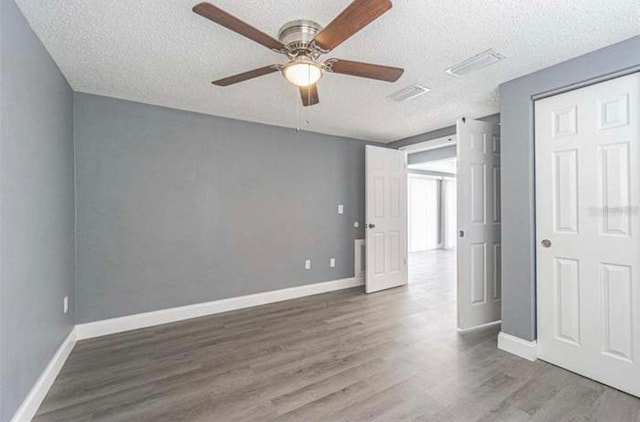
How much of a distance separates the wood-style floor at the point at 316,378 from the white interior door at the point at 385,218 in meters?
1.23

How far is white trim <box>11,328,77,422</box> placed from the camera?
1.70m

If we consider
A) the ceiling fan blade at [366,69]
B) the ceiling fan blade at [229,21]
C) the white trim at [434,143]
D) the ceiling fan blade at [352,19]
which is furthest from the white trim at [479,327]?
the ceiling fan blade at [229,21]

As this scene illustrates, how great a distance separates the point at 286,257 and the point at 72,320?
2.27 metres

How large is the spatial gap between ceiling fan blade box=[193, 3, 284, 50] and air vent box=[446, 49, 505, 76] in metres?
1.52

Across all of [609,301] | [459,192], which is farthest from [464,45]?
[609,301]

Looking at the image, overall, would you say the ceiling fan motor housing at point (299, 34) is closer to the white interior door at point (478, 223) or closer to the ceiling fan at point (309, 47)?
the ceiling fan at point (309, 47)

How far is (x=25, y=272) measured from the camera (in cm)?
178

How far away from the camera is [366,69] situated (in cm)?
181

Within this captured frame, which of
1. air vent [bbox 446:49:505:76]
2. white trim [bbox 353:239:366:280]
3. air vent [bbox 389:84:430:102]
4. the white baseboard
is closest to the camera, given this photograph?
air vent [bbox 446:49:505:76]

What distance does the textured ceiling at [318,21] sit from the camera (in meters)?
1.69

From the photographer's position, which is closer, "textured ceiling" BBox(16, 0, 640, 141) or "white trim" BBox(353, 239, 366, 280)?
"textured ceiling" BBox(16, 0, 640, 141)

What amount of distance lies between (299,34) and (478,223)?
8.08 ft

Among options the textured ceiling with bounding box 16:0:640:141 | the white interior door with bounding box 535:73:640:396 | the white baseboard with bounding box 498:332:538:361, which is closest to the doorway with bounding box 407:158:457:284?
the white baseboard with bounding box 498:332:538:361

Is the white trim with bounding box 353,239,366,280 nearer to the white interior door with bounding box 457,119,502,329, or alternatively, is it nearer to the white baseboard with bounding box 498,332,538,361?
the white interior door with bounding box 457,119,502,329
